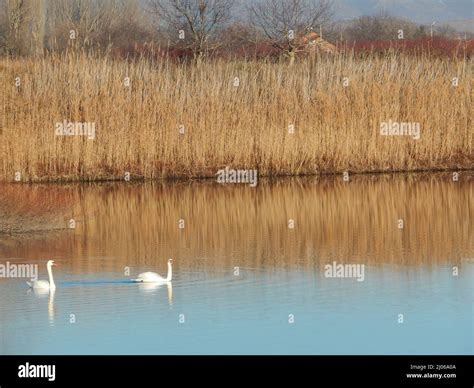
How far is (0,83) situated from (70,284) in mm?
8928

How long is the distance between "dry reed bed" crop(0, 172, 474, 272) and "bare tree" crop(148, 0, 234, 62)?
46.2 ft

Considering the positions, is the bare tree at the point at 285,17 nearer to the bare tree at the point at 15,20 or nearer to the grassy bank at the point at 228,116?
the bare tree at the point at 15,20

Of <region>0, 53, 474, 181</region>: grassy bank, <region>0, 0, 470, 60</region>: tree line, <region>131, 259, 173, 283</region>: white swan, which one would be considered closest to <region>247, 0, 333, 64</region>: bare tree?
<region>0, 0, 470, 60</region>: tree line

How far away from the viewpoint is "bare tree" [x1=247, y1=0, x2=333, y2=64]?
3419 centimetres

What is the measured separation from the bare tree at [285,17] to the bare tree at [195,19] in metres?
1.11

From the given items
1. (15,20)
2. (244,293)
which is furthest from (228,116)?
(15,20)

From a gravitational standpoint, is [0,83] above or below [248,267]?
above

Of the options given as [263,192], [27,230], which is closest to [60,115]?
[263,192]

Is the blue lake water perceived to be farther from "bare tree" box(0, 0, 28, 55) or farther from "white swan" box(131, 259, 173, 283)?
"bare tree" box(0, 0, 28, 55)

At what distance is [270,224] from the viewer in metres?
14.3

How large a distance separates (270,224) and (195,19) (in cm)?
2005

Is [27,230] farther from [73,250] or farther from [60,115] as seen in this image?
[60,115]

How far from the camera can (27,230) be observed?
1362 cm
